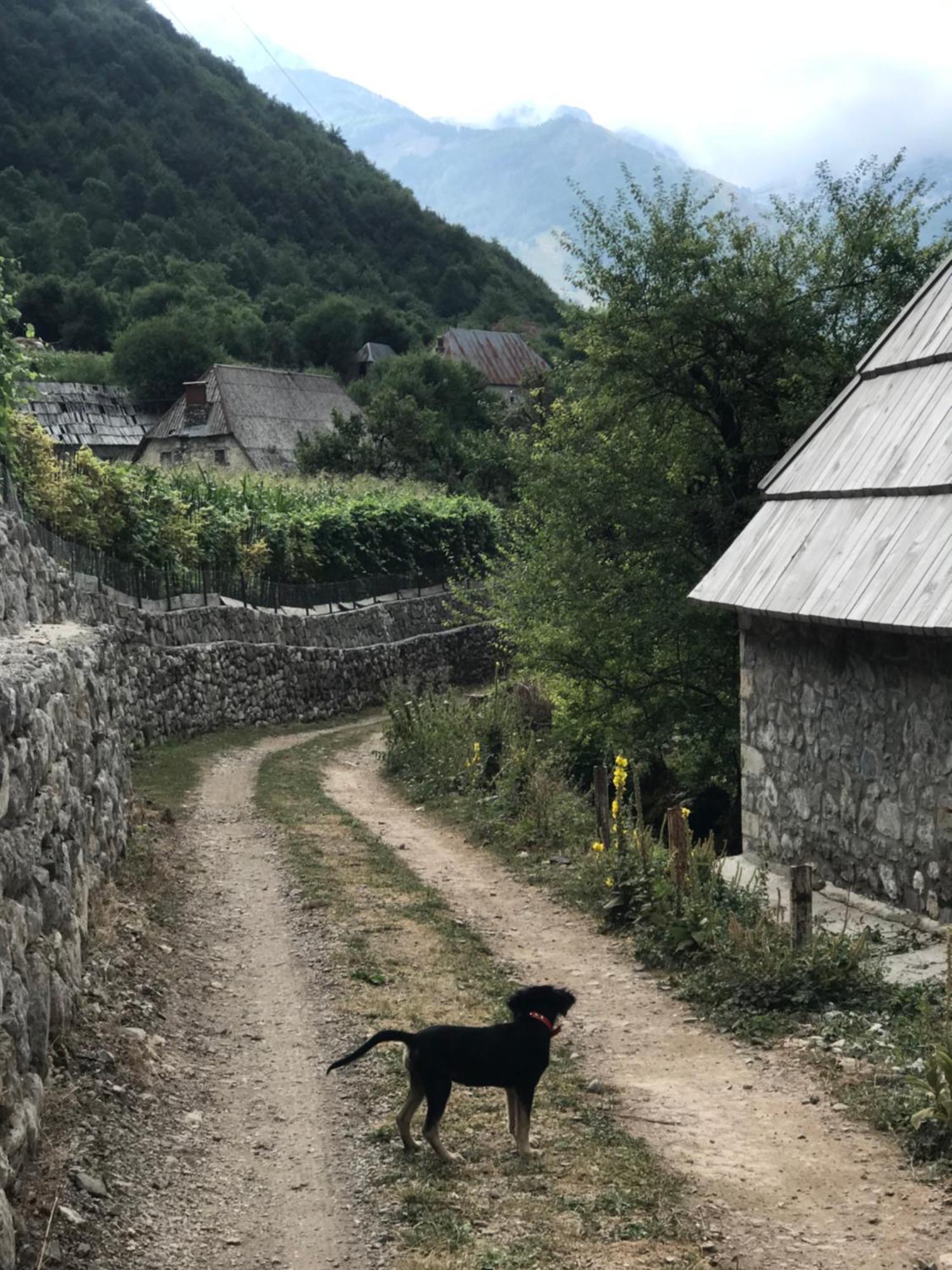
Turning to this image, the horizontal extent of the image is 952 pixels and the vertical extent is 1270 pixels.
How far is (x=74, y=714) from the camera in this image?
33.9 feet

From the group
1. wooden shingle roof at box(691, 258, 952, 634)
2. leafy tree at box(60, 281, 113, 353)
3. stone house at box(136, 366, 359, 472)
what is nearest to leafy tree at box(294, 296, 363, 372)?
leafy tree at box(60, 281, 113, 353)

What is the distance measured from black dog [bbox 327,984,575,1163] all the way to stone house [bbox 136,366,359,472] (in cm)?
4254

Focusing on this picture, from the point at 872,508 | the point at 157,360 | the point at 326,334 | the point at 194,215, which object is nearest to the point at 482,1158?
the point at 872,508

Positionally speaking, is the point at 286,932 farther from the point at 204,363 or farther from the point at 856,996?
the point at 204,363

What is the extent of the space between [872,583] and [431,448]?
44948mm

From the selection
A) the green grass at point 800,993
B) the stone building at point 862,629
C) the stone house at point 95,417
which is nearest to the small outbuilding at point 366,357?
the stone house at point 95,417

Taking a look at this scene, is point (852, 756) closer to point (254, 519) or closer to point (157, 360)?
point (254, 519)

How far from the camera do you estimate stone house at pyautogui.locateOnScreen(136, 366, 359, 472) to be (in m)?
49.8

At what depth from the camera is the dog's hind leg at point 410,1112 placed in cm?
638

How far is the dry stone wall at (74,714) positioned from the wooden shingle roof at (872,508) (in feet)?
19.5

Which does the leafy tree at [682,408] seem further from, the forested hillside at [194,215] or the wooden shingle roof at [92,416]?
the forested hillside at [194,215]

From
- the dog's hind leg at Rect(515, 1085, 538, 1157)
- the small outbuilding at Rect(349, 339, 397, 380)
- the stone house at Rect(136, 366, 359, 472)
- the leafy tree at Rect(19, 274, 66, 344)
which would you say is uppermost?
the leafy tree at Rect(19, 274, 66, 344)

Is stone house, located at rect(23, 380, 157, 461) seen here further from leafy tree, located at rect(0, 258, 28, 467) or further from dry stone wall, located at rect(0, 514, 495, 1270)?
leafy tree, located at rect(0, 258, 28, 467)

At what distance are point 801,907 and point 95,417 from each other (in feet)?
167
